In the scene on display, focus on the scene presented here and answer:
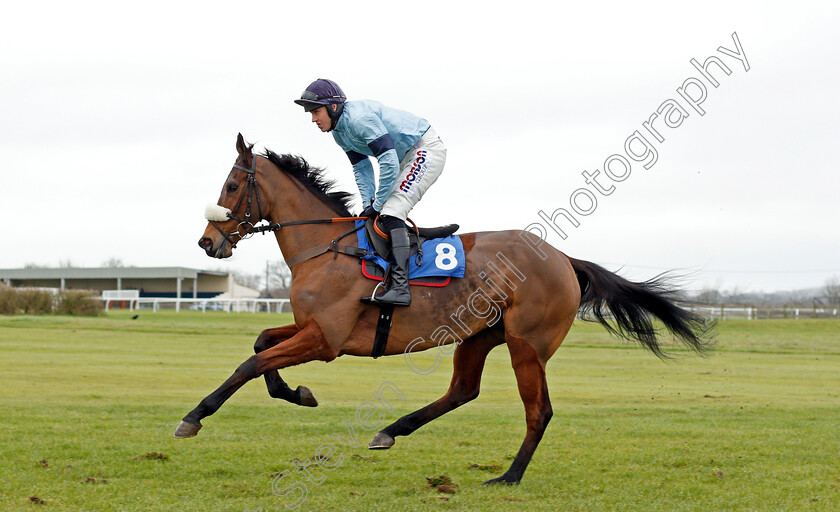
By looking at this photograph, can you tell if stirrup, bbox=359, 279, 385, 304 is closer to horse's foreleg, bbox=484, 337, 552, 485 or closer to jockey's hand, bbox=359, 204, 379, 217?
jockey's hand, bbox=359, 204, 379, 217

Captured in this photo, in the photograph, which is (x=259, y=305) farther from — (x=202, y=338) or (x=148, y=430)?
(x=148, y=430)

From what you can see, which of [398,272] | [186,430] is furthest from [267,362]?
[398,272]

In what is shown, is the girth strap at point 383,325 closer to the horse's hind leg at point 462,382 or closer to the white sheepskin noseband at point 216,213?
the horse's hind leg at point 462,382

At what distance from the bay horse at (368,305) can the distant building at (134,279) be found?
58176mm

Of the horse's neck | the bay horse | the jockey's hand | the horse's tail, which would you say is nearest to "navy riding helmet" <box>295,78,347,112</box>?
the bay horse

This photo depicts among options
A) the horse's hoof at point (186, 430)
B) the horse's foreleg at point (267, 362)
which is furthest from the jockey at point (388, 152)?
the horse's hoof at point (186, 430)

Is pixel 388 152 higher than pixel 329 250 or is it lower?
higher

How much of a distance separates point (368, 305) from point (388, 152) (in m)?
1.19

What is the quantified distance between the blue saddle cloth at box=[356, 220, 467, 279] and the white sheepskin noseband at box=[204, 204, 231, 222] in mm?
1045

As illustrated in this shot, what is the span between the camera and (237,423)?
9.76 meters

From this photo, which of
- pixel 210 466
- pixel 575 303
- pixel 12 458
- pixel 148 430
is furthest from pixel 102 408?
pixel 575 303

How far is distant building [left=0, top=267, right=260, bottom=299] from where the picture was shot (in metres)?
64.8

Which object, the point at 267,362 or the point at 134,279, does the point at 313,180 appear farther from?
the point at 134,279

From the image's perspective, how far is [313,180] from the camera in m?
6.73
